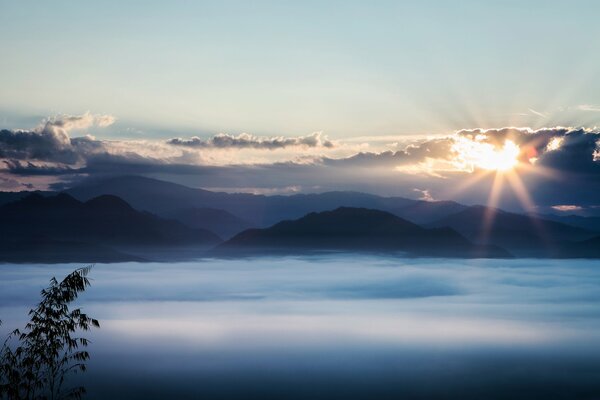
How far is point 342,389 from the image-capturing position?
375ft

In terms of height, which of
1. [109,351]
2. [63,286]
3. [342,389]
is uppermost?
[63,286]

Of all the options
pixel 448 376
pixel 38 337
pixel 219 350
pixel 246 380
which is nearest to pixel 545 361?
pixel 448 376

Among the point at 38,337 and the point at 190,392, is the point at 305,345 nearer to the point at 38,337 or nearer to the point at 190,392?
the point at 190,392

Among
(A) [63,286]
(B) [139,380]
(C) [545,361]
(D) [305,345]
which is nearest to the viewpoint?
(A) [63,286]

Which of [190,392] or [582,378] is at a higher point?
[582,378]

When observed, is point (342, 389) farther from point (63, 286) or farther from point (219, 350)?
point (63, 286)

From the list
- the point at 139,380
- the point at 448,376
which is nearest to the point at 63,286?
the point at 139,380

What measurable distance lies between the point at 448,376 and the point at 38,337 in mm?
112144

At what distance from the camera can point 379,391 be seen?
114438 mm

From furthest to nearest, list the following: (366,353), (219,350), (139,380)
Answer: (219,350)
(366,353)
(139,380)

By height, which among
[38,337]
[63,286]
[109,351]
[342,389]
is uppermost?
[63,286]

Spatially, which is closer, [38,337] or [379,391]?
[38,337]

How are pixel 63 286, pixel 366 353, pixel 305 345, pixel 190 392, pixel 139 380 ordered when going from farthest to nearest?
pixel 305 345 → pixel 366 353 → pixel 139 380 → pixel 190 392 → pixel 63 286

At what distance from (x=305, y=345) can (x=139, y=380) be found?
8004cm
